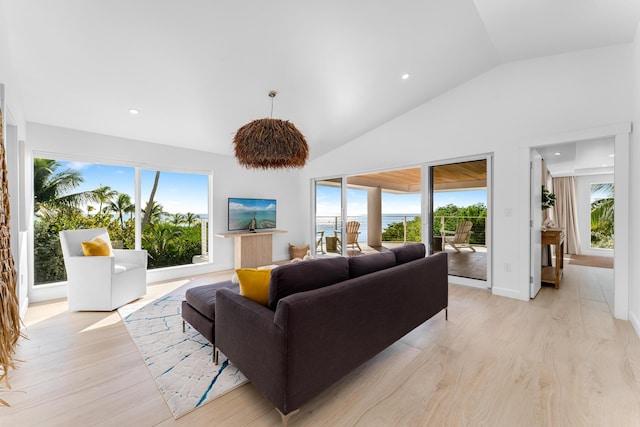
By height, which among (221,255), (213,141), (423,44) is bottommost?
(221,255)

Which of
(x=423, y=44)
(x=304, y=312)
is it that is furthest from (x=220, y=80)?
(x=304, y=312)

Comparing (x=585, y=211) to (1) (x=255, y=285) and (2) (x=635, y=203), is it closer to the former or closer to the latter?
(2) (x=635, y=203)

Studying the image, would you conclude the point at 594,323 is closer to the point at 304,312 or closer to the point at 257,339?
the point at 304,312

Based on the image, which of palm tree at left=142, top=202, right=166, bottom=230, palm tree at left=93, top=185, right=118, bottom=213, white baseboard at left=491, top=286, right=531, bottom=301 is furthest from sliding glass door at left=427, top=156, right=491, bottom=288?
palm tree at left=93, top=185, right=118, bottom=213

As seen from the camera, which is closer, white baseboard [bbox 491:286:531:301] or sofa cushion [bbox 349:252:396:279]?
sofa cushion [bbox 349:252:396:279]

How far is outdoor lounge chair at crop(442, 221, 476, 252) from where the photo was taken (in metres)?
4.20

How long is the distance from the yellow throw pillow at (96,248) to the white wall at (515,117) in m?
4.48

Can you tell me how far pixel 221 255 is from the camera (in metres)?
5.25

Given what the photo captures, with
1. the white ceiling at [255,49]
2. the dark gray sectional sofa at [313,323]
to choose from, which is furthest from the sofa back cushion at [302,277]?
the white ceiling at [255,49]

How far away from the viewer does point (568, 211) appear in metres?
6.68

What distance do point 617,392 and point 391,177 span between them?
4.21m

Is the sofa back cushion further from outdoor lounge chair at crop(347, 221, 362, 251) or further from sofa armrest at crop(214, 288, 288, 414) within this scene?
outdoor lounge chair at crop(347, 221, 362, 251)

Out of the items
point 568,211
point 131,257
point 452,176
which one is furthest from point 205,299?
point 568,211

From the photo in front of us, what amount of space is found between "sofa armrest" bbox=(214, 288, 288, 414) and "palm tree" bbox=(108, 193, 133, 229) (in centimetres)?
330
